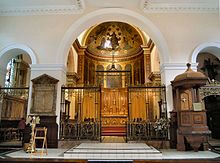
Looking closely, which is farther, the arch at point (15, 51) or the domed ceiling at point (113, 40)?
the domed ceiling at point (113, 40)

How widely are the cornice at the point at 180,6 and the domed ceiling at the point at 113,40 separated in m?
5.99

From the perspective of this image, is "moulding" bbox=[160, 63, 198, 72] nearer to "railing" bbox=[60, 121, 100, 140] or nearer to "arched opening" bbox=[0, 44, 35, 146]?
"railing" bbox=[60, 121, 100, 140]

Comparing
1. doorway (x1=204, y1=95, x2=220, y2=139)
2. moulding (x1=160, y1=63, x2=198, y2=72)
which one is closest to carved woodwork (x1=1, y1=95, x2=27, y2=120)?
moulding (x1=160, y1=63, x2=198, y2=72)

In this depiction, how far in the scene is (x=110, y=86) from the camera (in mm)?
14391

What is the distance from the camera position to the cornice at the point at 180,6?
7.95m

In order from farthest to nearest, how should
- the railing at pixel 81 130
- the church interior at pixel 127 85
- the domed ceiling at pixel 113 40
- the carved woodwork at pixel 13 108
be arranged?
the domed ceiling at pixel 113 40 < the carved woodwork at pixel 13 108 < the railing at pixel 81 130 < the church interior at pixel 127 85

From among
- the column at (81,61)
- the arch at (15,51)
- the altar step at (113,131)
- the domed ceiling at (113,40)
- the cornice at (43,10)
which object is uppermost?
the domed ceiling at (113,40)

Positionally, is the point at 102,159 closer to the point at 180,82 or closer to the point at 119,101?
the point at 180,82

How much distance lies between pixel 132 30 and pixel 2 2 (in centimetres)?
859

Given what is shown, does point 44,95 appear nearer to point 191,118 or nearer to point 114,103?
point 191,118

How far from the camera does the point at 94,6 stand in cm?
824

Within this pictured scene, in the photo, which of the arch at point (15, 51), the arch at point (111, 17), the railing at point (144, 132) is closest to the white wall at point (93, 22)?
the arch at point (111, 17)

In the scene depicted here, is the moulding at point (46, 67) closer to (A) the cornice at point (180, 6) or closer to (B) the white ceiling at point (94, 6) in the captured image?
(B) the white ceiling at point (94, 6)

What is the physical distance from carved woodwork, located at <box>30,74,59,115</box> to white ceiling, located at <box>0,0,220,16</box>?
2.87 meters
